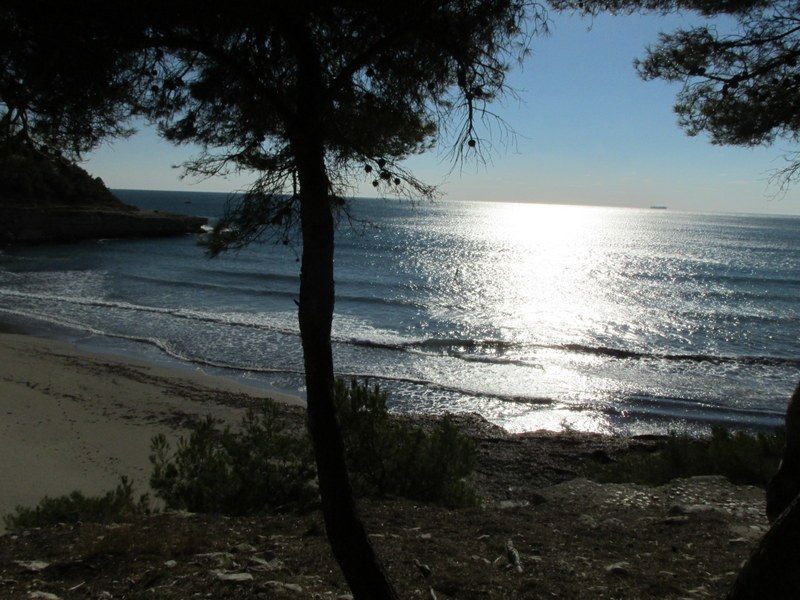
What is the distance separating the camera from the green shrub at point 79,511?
217 inches

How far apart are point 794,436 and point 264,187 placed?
12.2ft

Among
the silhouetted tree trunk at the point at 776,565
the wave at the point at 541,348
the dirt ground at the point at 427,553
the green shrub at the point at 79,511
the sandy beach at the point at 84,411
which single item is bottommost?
the wave at the point at 541,348

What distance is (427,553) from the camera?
4.45 m

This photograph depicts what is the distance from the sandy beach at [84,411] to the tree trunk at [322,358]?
580cm

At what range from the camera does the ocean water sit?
51.9ft

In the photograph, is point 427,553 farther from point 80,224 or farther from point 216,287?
point 80,224

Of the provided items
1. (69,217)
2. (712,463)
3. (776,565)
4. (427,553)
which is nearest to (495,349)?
(712,463)

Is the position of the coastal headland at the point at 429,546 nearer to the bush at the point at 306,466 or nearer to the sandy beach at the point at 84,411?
the sandy beach at the point at 84,411

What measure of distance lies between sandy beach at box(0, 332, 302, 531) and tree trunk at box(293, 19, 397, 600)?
5.80 meters

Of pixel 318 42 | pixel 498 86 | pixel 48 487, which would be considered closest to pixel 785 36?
pixel 498 86

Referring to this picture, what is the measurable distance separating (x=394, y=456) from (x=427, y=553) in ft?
7.35

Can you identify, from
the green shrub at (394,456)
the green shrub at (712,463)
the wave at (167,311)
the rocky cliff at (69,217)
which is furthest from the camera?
the rocky cliff at (69,217)

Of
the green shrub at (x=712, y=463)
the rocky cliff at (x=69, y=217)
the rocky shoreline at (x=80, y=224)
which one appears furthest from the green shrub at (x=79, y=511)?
the rocky shoreline at (x=80, y=224)

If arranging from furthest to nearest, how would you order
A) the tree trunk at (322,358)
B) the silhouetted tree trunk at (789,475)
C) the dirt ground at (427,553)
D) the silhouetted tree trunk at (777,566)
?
the silhouetted tree trunk at (789,475) → the dirt ground at (427,553) → the tree trunk at (322,358) → the silhouetted tree trunk at (777,566)
